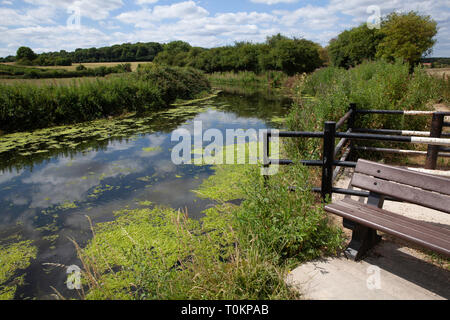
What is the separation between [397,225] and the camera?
82.6 inches

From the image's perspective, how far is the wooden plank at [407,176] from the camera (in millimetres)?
2113

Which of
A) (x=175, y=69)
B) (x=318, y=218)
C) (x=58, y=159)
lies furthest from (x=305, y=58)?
(x=318, y=218)

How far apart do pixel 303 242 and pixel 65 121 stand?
11.5 meters

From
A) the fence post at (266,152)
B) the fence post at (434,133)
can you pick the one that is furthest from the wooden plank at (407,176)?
the fence post at (434,133)

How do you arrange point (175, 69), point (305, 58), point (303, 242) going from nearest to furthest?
point (303, 242) < point (175, 69) < point (305, 58)

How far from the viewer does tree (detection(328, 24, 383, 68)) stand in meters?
28.8

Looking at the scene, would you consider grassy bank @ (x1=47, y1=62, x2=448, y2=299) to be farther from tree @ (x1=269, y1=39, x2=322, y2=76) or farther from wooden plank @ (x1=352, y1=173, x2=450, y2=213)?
tree @ (x1=269, y1=39, x2=322, y2=76)

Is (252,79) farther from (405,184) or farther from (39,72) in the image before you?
(405,184)

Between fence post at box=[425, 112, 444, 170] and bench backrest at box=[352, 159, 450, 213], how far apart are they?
7.02ft

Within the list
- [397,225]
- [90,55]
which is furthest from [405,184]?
[90,55]

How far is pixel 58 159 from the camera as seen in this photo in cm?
709

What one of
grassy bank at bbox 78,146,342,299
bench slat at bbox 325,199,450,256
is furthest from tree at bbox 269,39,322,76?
bench slat at bbox 325,199,450,256

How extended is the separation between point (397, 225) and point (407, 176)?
0.46m

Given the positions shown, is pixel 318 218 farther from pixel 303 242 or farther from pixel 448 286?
pixel 448 286
